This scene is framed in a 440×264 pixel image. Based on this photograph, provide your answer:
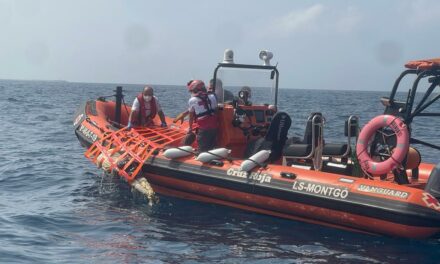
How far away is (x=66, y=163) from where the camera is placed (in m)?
12.6

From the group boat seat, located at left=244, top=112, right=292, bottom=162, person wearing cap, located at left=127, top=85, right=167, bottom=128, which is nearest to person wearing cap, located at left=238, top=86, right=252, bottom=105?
boat seat, located at left=244, top=112, right=292, bottom=162

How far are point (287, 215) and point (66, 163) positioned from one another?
6096mm

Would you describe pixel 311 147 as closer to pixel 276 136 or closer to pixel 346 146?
pixel 346 146

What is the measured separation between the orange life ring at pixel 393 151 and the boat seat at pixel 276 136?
139 cm

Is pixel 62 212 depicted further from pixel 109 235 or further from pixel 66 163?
pixel 66 163

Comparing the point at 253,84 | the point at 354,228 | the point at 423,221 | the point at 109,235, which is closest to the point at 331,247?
the point at 354,228

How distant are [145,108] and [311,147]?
3985 mm

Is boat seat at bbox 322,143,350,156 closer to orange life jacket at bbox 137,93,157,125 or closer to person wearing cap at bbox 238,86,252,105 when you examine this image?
person wearing cap at bbox 238,86,252,105

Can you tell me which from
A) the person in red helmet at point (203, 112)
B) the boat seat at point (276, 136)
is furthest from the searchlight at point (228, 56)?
the boat seat at point (276, 136)

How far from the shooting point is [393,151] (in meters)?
7.78

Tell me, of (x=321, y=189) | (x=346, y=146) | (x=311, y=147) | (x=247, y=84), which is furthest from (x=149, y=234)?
(x=247, y=84)

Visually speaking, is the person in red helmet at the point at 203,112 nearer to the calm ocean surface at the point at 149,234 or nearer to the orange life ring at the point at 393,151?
the calm ocean surface at the point at 149,234

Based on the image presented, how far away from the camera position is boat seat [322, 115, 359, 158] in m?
8.47

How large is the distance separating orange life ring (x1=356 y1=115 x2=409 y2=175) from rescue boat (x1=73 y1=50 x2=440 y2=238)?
0.5 inches
